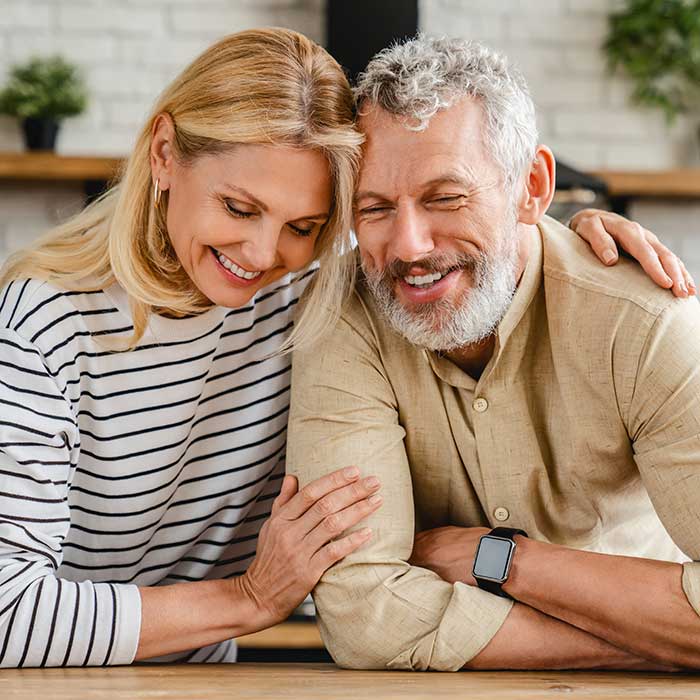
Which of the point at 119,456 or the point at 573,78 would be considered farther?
the point at 573,78

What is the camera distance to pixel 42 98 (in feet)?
10.8

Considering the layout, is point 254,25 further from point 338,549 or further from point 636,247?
point 338,549

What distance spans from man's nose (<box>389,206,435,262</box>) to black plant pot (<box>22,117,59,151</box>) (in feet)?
7.23

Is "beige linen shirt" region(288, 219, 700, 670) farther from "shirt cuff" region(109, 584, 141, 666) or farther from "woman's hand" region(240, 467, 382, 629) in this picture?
"shirt cuff" region(109, 584, 141, 666)

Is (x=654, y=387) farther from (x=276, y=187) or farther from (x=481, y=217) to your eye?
(x=276, y=187)

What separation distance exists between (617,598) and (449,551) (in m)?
0.25

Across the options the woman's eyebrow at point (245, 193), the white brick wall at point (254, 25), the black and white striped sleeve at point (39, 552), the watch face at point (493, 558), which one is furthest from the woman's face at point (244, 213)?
the white brick wall at point (254, 25)

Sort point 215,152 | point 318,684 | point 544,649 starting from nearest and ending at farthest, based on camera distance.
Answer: point 318,684, point 544,649, point 215,152

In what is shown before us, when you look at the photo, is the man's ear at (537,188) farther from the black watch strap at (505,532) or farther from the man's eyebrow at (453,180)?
the black watch strap at (505,532)

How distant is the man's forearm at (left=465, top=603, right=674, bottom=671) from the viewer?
1.32 meters

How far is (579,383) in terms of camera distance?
1.43 meters

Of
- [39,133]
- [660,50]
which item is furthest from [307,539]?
[660,50]

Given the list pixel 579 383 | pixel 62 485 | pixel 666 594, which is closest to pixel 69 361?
pixel 62 485

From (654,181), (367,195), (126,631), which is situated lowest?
(126,631)
